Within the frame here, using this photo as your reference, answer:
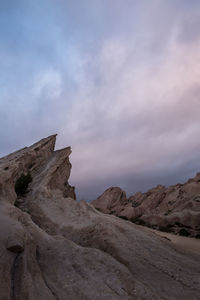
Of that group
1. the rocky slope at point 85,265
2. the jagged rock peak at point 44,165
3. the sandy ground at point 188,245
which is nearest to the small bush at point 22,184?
the jagged rock peak at point 44,165

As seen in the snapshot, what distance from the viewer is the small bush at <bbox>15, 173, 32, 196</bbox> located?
22750 mm

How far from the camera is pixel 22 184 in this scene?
23.8 meters

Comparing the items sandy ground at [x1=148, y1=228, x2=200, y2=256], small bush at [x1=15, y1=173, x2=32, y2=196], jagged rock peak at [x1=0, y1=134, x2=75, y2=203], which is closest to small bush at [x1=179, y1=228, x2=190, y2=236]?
sandy ground at [x1=148, y1=228, x2=200, y2=256]

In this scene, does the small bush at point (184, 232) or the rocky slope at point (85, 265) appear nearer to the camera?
the rocky slope at point (85, 265)

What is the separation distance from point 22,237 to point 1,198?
21.4 ft

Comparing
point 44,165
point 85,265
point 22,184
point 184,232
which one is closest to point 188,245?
point 184,232

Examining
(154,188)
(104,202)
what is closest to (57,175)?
(104,202)

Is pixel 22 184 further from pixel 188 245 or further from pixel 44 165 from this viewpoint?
pixel 188 245

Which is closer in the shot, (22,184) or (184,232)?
(22,184)

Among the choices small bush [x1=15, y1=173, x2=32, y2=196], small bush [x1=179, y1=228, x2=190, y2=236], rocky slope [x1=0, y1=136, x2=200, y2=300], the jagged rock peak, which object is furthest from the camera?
small bush [x1=179, y1=228, x2=190, y2=236]

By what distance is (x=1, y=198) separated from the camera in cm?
1420

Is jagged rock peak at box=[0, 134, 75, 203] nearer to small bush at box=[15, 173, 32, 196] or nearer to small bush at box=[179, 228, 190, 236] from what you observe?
small bush at box=[15, 173, 32, 196]

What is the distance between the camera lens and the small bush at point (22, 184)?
74.6 feet

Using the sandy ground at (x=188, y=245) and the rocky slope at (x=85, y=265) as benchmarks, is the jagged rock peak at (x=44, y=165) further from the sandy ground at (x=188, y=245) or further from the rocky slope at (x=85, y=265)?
the sandy ground at (x=188, y=245)
